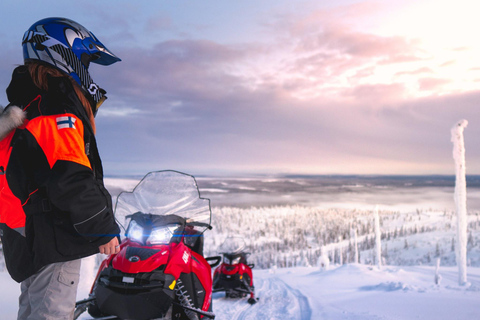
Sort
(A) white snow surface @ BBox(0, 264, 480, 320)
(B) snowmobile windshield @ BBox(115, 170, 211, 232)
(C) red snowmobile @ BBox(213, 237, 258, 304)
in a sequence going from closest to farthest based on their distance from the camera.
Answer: (B) snowmobile windshield @ BBox(115, 170, 211, 232), (A) white snow surface @ BBox(0, 264, 480, 320), (C) red snowmobile @ BBox(213, 237, 258, 304)

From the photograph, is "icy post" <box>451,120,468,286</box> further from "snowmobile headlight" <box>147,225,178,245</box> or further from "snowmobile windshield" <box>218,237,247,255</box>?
"snowmobile headlight" <box>147,225,178,245</box>

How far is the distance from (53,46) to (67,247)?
1430 millimetres

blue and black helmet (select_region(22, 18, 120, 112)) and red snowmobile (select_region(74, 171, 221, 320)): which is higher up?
blue and black helmet (select_region(22, 18, 120, 112))

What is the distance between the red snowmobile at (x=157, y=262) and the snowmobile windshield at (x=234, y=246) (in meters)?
5.20

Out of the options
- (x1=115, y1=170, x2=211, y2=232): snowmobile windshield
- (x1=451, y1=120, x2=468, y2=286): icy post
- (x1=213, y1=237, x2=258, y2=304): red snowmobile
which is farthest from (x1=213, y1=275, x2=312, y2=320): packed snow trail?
(x1=451, y1=120, x2=468, y2=286): icy post

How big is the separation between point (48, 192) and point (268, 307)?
5990 mm

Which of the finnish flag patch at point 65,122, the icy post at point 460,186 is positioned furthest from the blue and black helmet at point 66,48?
the icy post at point 460,186

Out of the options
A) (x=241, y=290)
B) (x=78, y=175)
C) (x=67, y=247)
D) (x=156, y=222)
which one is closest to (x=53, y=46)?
(x=78, y=175)

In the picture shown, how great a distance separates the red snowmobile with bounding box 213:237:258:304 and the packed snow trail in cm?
24

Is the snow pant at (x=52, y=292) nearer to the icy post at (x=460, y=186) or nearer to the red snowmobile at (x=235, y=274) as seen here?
the red snowmobile at (x=235, y=274)

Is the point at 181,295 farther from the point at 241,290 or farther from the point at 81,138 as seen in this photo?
the point at 241,290

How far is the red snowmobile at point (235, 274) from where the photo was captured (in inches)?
335

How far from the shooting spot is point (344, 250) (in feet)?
283

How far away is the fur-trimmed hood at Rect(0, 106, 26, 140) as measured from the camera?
2.29m
